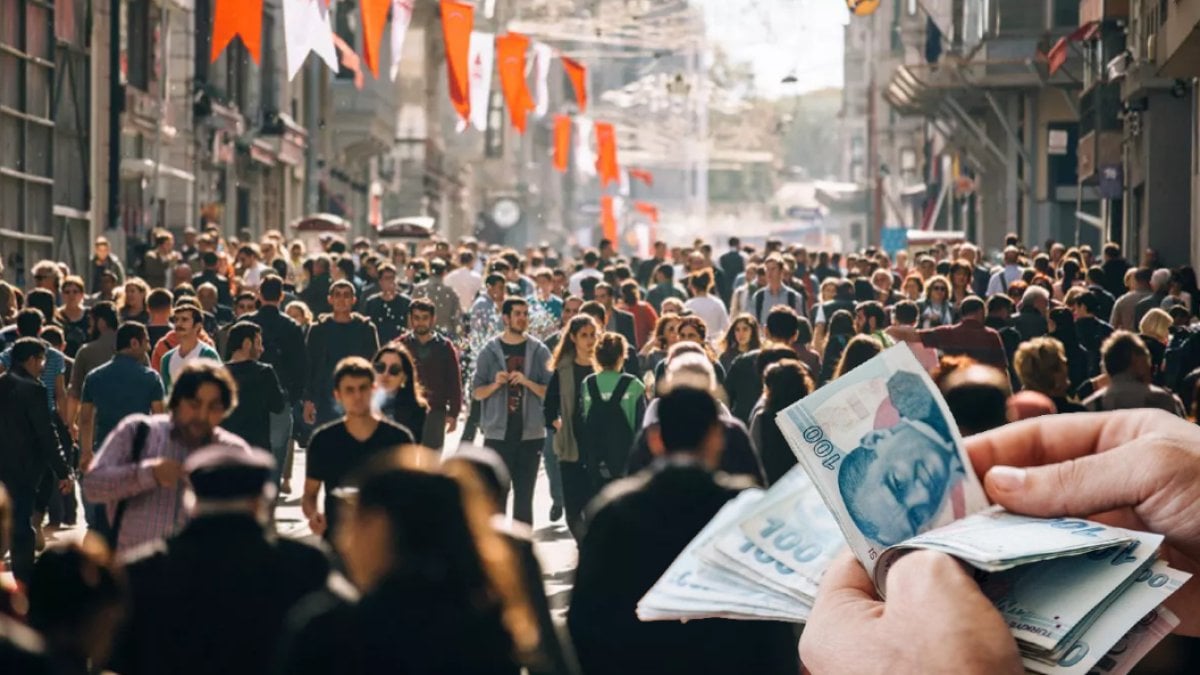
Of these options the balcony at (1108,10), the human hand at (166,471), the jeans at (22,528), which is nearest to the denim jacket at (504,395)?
the jeans at (22,528)

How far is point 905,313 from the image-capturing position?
1495cm

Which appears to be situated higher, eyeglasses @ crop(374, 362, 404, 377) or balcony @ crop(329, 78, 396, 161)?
balcony @ crop(329, 78, 396, 161)

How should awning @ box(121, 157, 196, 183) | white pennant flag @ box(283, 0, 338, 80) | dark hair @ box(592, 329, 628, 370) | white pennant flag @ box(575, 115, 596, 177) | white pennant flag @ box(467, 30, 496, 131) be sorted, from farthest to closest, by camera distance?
white pennant flag @ box(575, 115, 596, 177) < awning @ box(121, 157, 196, 183) < white pennant flag @ box(467, 30, 496, 131) < white pennant flag @ box(283, 0, 338, 80) < dark hair @ box(592, 329, 628, 370)

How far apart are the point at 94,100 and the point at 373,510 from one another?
92.1 ft

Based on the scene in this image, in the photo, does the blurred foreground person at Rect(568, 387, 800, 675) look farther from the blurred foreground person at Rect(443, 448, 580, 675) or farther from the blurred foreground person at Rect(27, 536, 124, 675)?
the blurred foreground person at Rect(27, 536, 124, 675)

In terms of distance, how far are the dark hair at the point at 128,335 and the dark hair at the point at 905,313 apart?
5127mm

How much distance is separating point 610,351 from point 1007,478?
34.3 feet

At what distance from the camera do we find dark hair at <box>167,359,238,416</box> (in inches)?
340

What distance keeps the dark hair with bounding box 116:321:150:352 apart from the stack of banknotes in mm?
9824

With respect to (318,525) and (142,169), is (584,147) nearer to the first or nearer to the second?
(142,169)

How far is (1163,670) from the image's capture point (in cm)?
227

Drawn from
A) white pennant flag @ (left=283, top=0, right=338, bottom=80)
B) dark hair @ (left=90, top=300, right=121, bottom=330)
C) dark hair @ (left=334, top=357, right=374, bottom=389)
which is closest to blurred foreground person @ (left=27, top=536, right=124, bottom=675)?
dark hair @ (left=334, top=357, right=374, bottom=389)

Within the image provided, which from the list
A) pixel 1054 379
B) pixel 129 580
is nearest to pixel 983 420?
pixel 129 580

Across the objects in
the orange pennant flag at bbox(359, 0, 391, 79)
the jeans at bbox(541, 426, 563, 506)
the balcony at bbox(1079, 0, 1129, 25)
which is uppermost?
the balcony at bbox(1079, 0, 1129, 25)
